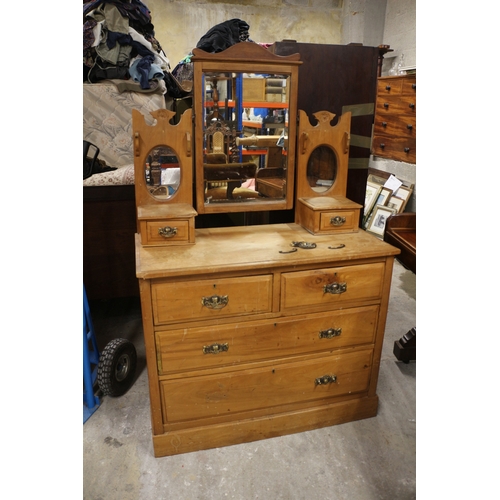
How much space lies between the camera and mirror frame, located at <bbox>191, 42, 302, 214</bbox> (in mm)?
1921

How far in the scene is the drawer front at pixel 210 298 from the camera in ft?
5.62

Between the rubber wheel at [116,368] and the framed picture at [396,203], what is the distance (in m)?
3.44

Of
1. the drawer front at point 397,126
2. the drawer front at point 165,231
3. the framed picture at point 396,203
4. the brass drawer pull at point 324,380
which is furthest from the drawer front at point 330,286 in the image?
the framed picture at point 396,203

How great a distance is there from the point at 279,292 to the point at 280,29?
5245 mm

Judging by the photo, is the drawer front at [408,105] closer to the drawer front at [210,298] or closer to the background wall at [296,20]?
the background wall at [296,20]

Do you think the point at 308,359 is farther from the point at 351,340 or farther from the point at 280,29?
the point at 280,29

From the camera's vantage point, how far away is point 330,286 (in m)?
1.89

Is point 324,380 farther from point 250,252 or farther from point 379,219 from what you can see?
point 379,219

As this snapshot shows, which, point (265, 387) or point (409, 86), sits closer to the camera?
point (265, 387)

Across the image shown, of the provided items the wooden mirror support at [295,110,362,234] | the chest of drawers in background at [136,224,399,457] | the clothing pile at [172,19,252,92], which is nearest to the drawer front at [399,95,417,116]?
the clothing pile at [172,19,252,92]

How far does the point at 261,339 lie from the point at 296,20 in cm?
547

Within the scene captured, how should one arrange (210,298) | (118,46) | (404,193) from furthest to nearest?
(404,193)
(118,46)
(210,298)

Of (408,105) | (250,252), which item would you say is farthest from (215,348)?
(408,105)

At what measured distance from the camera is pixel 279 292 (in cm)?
184
